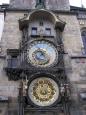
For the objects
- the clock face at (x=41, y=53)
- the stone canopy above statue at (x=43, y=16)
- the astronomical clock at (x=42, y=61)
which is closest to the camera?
the astronomical clock at (x=42, y=61)

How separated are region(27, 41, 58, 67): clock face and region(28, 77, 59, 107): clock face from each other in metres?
1.02

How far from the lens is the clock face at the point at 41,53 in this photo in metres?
12.7

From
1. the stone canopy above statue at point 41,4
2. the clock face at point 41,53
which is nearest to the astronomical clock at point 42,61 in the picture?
the clock face at point 41,53

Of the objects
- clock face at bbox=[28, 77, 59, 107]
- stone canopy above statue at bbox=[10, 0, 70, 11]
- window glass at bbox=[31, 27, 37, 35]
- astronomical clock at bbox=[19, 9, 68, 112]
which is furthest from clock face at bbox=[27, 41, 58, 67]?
stone canopy above statue at bbox=[10, 0, 70, 11]

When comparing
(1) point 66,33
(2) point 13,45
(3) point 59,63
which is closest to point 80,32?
(1) point 66,33

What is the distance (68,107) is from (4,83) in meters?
3.22

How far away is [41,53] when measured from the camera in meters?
13.0

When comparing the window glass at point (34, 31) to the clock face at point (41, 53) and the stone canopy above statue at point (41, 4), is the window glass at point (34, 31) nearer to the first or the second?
the clock face at point (41, 53)

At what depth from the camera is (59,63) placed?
1271cm

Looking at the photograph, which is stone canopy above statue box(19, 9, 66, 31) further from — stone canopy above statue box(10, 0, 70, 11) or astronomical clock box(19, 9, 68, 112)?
stone canopy above statue box(10, 0, 70, 11)

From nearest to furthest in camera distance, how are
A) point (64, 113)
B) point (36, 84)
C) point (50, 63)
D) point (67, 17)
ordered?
point (64, 113)
point (36, 84)
point (50, 63)
point (67, 17)

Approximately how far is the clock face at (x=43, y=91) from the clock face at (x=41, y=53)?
1.02 meters

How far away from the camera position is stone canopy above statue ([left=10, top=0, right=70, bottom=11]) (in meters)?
16.1

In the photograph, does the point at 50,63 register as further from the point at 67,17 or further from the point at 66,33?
the point at 67,17
